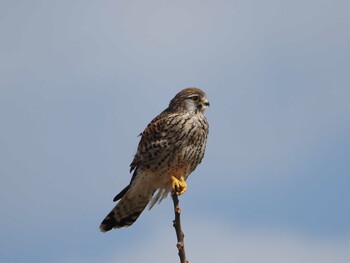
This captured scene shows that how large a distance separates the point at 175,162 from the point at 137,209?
1051 mm

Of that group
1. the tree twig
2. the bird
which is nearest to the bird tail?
the bird

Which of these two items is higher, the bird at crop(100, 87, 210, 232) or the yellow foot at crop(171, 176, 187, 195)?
the bird at crop(100, 87, 210, 232)

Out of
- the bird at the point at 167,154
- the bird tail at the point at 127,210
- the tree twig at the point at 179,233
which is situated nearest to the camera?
the tree twig at the point at 179,233

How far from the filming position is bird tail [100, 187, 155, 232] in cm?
882

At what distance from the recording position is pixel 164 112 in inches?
345

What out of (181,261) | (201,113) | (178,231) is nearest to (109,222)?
(201,113)

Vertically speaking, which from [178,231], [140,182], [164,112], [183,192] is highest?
[164,112]

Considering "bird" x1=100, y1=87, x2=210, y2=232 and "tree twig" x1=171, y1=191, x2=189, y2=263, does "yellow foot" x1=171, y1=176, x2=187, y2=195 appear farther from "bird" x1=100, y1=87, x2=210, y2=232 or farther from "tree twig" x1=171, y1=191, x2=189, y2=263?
"tree twig" x1=171, y1=191, x2=189, y2=263

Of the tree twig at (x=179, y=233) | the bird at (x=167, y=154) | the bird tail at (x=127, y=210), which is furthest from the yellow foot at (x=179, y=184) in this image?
the tree twig at (x=179, y=233)

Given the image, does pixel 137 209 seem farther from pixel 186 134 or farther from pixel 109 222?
pixel 186 134

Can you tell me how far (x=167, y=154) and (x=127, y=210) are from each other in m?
1.08

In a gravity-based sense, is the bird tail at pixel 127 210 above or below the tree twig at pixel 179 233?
above

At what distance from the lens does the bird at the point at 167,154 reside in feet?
27.3

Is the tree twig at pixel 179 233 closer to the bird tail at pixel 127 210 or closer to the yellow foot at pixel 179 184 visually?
the yellow foot at pixel 179 184
